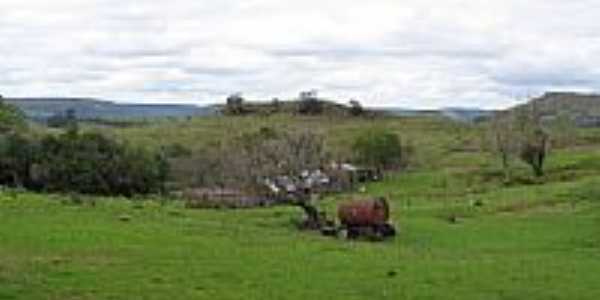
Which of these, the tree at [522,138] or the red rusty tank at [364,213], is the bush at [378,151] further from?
the red rusty tank at [364,213]

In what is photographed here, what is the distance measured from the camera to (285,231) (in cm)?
5822

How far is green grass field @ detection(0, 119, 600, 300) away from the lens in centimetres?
3381

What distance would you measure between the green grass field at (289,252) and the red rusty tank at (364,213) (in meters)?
1.82

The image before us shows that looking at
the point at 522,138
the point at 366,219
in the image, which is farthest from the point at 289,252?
the point at 522,138

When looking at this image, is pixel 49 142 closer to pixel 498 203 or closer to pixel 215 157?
pixel 215 157

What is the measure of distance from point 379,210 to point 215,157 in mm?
59162

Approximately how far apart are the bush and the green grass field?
53.6 metres

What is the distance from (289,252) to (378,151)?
9082 centimetres

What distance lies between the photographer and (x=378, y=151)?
136m

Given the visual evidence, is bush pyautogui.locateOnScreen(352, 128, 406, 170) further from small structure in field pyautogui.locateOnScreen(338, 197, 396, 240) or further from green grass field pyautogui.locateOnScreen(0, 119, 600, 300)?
small structure in field pyautogui.locateOnScreen(338, 197, 396, 240)

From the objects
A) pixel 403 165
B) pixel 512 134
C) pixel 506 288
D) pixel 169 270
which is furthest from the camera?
pixel 403 165

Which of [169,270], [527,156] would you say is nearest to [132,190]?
[527,156]

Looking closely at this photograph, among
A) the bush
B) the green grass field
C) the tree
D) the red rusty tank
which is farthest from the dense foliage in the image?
the red rusty tank

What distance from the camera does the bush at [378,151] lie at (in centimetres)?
13575
